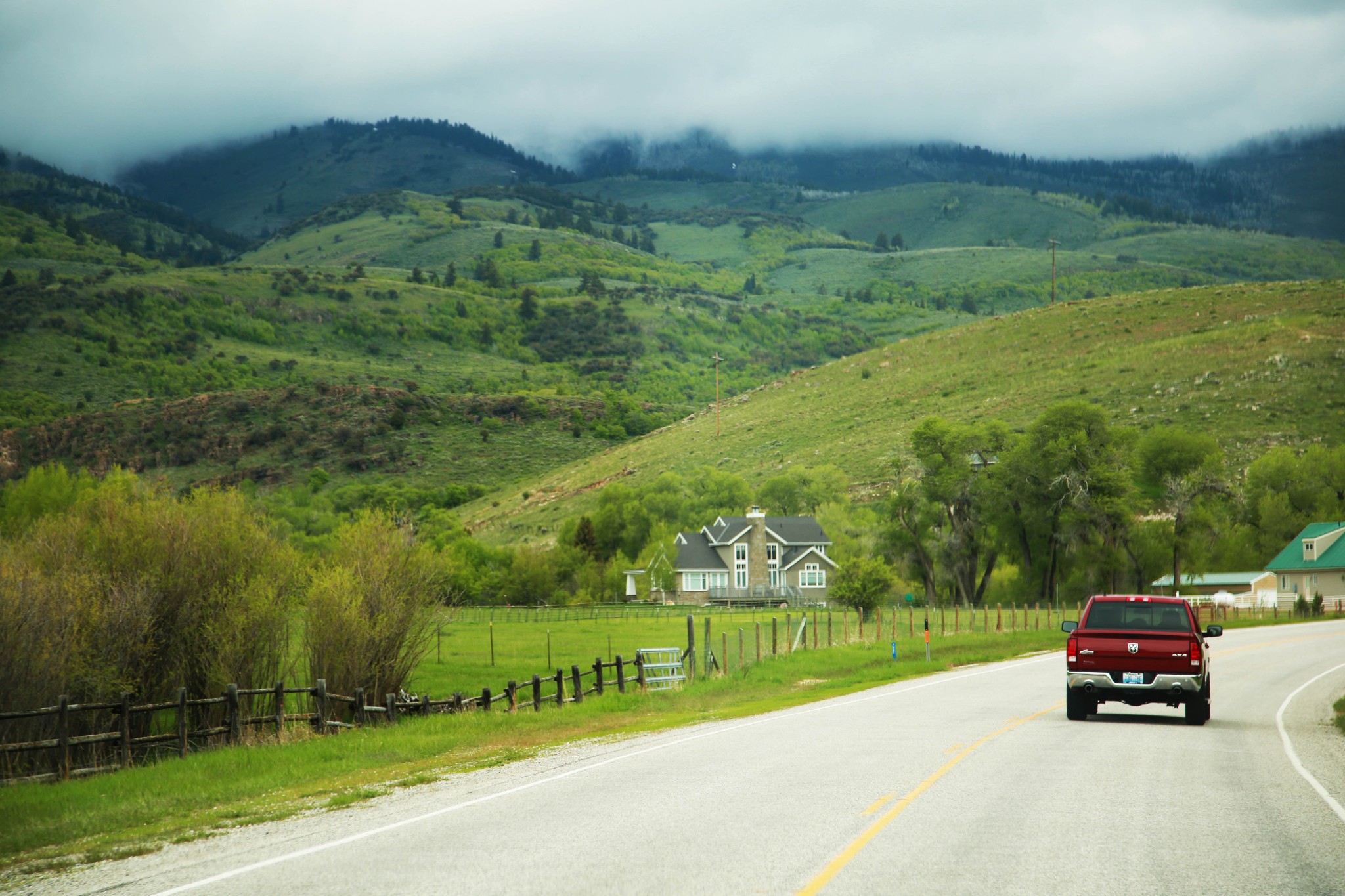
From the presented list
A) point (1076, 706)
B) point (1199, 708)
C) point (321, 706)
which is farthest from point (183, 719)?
point (1199, 708)

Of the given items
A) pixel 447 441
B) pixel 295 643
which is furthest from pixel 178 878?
pixel 447 441

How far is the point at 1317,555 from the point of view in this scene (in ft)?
269

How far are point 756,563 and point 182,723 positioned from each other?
266 feet

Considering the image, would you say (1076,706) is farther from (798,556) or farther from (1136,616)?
(798,556)

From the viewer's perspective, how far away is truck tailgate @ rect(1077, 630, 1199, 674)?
2098cm

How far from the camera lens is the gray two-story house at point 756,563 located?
98.7 meters

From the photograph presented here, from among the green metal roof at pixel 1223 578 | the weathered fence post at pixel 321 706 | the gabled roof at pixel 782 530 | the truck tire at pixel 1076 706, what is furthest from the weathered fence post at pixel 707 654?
the green metal roof at pixel 1223 578

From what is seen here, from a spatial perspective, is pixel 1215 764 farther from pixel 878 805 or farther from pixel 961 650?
pixel 961 650

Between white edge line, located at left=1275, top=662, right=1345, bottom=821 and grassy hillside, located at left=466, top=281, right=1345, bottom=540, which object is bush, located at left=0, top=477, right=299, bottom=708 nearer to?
white edge line, located at left=1275, top=662, right=1345, bottom=821

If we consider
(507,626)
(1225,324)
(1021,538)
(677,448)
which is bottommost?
(507,626)

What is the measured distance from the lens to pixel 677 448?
136750 millimetres

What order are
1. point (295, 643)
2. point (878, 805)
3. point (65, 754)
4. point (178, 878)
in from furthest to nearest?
point (295, 643)
point (65, 754)
point (878, 805)
point (178, 878)

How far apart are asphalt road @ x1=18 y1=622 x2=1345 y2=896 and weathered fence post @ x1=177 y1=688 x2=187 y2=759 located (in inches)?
254

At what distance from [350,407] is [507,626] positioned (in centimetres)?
10893
